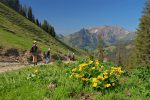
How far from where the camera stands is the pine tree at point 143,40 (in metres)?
48.5

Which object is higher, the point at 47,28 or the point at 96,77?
the point at 47,28

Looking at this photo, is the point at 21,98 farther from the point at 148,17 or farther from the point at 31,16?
the point at 31,16

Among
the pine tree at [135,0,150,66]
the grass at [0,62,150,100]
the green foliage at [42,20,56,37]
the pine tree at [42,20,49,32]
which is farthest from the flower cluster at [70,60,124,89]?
the green foliage at [42,20,56,37]

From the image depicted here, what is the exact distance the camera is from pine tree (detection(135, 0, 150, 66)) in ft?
159

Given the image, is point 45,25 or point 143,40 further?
point 45,25

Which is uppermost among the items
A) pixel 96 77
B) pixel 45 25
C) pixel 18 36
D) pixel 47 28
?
pixel 45 25

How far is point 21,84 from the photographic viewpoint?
33.4 ft

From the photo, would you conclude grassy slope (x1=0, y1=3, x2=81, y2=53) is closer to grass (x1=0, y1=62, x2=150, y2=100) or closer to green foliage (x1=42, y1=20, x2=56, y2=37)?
green foliage (x1=42, y1=20, x2=56, y2=37)

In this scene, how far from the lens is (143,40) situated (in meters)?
51.3

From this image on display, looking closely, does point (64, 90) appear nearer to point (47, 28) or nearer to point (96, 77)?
point (96, 77)

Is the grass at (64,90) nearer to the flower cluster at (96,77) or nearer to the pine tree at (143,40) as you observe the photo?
the flower cluster at (96,77)

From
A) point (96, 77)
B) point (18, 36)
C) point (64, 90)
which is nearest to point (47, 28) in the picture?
point (18, 36)

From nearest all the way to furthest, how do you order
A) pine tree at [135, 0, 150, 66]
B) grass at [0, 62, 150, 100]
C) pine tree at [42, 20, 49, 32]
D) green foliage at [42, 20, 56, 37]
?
grass at [0, 62, 150, 100] < pine tree at [135, 0, 150, 66] < pine tree at [42, 20, 49, 32] < green foliage at [42, 20, 56, 37]

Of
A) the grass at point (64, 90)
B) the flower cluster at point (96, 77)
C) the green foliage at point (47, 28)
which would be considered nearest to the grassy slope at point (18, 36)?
the green foliage at point (47, 28)
